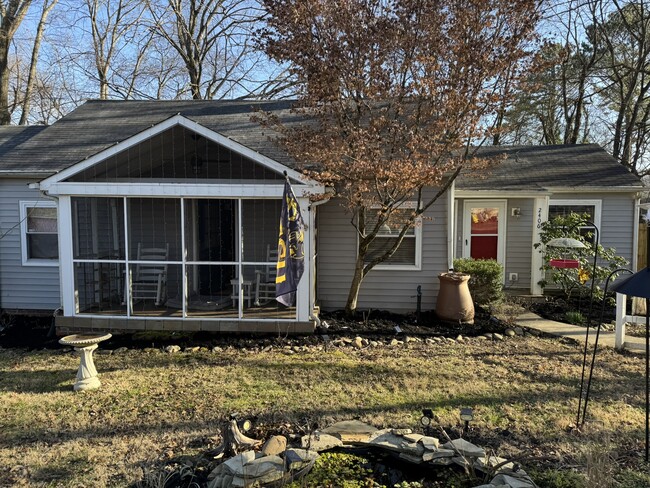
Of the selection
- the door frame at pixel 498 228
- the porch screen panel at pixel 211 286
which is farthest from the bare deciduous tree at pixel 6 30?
the door frame at pixel 498 228

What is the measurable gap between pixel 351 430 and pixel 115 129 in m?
9.19

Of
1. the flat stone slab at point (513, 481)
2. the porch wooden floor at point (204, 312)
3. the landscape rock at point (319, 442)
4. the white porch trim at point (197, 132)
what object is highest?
the white porch trim at point (197, 132)

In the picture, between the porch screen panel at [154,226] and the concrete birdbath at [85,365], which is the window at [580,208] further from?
the concrete birdbath at [85,365]

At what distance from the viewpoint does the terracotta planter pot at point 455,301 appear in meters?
8.00

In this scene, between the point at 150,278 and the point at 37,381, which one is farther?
the point at 150,278

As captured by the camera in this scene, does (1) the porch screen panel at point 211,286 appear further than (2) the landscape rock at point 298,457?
Yes

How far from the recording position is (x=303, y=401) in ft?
16.1

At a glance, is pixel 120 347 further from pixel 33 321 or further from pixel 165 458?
pixel 165 458

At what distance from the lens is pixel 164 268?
8.84m

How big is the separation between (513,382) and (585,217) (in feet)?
22.4

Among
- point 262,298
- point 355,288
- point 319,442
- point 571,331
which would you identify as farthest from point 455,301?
point 319,442

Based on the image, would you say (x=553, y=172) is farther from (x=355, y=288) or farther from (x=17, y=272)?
(x=17, y=272)

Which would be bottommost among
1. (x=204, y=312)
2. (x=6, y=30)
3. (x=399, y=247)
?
(x=204, y=312)

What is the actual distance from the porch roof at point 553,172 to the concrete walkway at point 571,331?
336 cm
